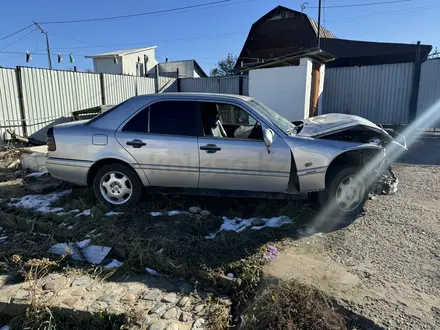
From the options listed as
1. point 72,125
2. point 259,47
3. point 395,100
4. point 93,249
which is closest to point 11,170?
point 72,125

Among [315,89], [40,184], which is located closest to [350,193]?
[40,184]

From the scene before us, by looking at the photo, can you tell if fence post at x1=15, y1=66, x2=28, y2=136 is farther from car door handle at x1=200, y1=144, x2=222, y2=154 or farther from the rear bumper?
car door handle at x1=200, y1=144, x2=222, y2=154

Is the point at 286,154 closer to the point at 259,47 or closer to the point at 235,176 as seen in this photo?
the point at 235,176

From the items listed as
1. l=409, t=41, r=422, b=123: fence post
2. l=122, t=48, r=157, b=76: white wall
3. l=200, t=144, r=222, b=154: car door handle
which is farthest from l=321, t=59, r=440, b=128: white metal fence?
l=122, t=48, r=157, b=76: white wall

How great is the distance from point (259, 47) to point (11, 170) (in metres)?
22.8

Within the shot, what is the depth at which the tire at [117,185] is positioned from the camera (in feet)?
15.8

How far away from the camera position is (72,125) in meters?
5.04

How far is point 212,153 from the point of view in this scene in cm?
453

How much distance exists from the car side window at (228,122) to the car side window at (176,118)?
114 mm

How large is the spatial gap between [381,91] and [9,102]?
13.3 metres

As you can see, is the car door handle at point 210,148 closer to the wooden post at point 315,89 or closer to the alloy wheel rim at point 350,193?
the alloy wheel rim at point 350,193

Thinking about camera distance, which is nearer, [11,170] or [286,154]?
[286,154]

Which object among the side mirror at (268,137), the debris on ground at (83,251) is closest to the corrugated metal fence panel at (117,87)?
the debris on ground at (83,251)

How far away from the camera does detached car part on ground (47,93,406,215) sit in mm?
4422
